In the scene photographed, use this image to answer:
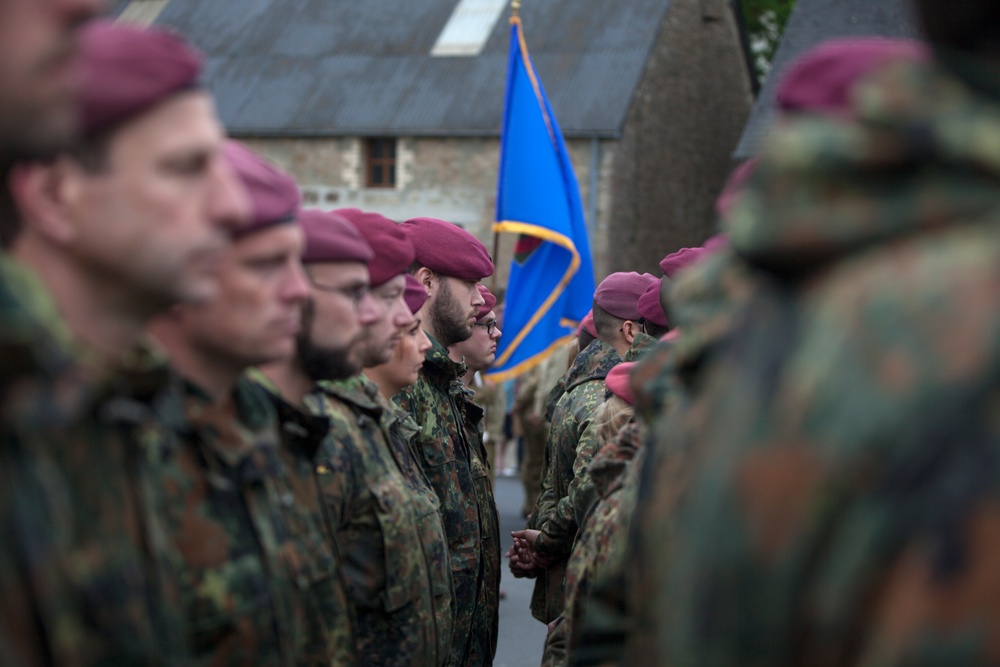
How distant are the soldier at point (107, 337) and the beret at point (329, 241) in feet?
3.66

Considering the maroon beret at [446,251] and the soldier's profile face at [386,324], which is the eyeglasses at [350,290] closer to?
the soldier's profile face at [386,324]

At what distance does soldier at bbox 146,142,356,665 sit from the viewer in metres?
2.43

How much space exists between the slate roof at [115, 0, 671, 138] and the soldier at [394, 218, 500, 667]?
16811 millimetres

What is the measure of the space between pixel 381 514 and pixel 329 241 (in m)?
0.81

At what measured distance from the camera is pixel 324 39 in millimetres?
25766

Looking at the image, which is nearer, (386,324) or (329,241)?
(329,241)

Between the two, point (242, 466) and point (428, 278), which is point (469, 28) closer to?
point (428, 278)

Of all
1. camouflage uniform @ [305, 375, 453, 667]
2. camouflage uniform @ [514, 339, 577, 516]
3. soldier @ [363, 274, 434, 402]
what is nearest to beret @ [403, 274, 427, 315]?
soldier @ [363, 274, 434, 402]

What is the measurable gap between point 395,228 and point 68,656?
A: 2.47 m

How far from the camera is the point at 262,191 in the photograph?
2.68 metres

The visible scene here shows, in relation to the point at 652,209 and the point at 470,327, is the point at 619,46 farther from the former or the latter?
the point at 470,327

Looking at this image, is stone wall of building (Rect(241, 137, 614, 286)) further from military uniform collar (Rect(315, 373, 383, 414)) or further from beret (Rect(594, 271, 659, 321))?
military uniform collar (Rect(315, 373, 383, 414))

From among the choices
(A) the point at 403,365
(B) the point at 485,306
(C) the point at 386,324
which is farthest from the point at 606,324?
(C) the point at 386,324

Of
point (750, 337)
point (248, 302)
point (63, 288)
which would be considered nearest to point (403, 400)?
point (248, 302)
